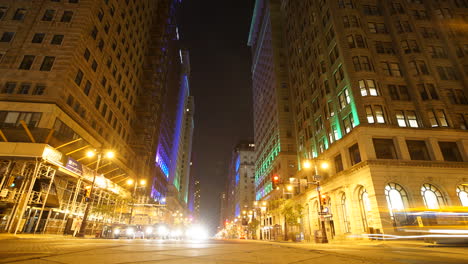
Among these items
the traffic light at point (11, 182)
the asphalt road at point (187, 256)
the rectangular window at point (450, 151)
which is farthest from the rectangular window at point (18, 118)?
the rectangular window at point (450, 151)

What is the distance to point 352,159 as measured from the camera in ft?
112

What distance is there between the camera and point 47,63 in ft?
97.3

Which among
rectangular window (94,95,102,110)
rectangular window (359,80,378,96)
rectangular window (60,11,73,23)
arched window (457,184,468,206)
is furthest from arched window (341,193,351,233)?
rectangular window (60,11,73,23)

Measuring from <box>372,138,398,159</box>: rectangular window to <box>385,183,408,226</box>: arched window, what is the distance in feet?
12.4

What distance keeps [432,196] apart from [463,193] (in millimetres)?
4464

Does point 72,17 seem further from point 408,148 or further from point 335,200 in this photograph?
point 408,148

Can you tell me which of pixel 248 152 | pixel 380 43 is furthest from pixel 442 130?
pixel 248 152

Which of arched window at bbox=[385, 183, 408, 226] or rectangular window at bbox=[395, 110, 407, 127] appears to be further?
rectangular window at bbox=[395, 110, 407, 127]

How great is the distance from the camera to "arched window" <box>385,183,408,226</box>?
2791 cm

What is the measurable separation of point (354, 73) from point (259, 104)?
61.5m

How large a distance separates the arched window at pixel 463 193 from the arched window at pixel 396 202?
7.41m

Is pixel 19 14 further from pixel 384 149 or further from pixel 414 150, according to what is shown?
pixel 414 150

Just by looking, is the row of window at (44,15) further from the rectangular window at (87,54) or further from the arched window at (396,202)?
the arched window at (396,202)

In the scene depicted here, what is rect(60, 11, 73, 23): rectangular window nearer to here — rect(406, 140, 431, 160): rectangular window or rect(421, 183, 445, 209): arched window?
rect(406, 140, 431, 160): rectangular window
